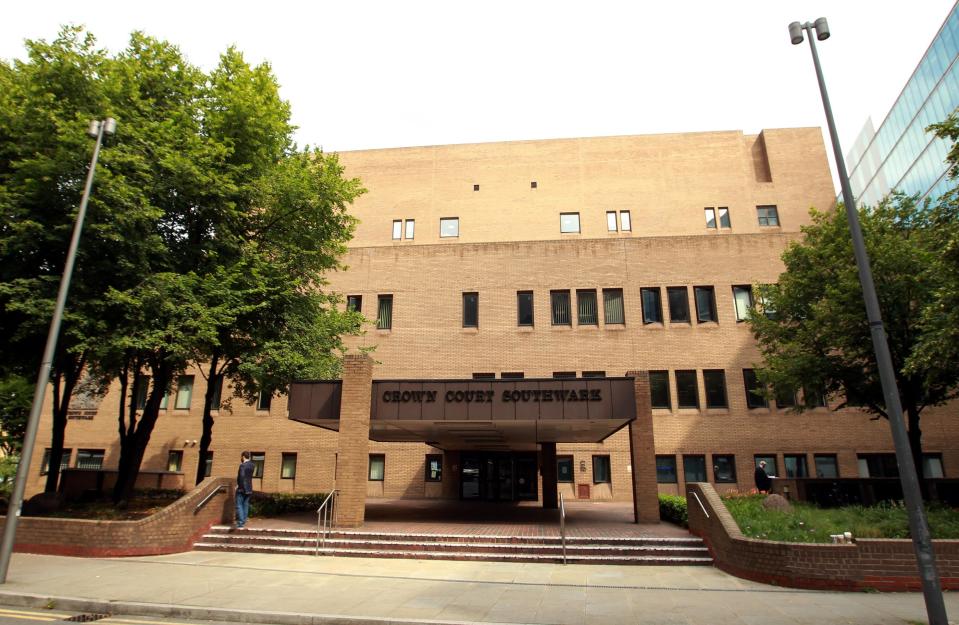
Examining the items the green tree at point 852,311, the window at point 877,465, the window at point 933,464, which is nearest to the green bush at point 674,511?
the green tree at point 852,311

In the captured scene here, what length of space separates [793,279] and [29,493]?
132 ft

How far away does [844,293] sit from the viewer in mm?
18766

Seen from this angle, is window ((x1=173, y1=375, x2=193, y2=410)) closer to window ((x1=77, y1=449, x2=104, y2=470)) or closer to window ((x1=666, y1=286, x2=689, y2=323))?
window ((x1=77, y1=449, x2=104, y2=470))

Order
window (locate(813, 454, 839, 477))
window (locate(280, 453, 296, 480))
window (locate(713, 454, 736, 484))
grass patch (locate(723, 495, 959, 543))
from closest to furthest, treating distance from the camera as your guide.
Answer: grass patch (locate(723, 495, 959, 543))
window (locate(813, 454, 839, 477))
window (locate(713, 454, 736, 484))
window (locate(280, 453, 296, 480))

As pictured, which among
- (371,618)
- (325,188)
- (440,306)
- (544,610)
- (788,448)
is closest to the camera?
(371,618)

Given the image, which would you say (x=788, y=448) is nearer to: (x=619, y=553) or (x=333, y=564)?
(x=619, y=553)

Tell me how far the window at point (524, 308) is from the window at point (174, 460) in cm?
1993

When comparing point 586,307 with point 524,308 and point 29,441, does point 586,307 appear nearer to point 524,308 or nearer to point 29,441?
point 524,308

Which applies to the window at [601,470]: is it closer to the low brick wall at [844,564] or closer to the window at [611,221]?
the window at [611,221]

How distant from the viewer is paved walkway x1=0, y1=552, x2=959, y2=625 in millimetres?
Answer: 8031

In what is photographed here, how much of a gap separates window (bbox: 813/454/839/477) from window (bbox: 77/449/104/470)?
37.4 m

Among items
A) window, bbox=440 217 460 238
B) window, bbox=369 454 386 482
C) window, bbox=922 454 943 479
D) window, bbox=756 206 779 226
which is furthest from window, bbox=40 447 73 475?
window, bbox=922 454 943 479

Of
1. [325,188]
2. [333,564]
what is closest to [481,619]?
[333,564]

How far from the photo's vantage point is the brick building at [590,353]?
26531 mm
